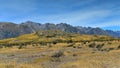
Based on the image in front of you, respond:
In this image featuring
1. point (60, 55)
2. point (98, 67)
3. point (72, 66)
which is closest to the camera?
point (98, 67)

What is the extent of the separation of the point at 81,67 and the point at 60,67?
2.08 metres

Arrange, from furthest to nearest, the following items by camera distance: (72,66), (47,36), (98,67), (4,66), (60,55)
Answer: (47,36) < (60,55) < (72,66) < (98,67) < (4,66)

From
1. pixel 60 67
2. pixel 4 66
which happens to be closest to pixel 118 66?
pixel 60 67

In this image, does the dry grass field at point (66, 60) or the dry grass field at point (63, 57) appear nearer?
the dry grass field at point (66, 60)

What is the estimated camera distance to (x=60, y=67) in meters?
22.3

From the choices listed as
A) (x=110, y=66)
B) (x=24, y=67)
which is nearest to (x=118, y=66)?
(x=110, y=66)

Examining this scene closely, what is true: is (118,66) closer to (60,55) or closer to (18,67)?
(18,67)

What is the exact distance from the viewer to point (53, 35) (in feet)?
648

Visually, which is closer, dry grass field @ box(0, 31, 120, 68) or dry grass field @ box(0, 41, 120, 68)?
dry grass field @ box(0, 41, 120, 68)

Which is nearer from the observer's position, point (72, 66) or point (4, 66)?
point (4, 66)

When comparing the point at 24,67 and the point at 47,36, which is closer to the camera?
the point at 24,67

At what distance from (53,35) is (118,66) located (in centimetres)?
17645

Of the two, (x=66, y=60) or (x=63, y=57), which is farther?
(x=63, y=57)

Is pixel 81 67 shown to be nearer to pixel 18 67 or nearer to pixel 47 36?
Answer: pixel 18 67
